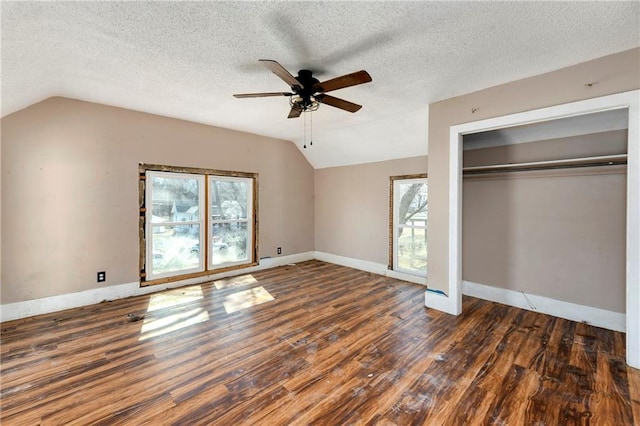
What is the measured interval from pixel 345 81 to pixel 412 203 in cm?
294

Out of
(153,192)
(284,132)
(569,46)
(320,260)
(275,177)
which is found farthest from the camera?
(320,260)

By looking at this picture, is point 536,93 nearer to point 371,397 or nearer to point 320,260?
point 371,397

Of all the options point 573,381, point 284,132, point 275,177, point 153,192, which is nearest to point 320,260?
point 275,177

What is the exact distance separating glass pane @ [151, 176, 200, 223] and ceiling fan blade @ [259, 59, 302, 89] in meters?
2.82

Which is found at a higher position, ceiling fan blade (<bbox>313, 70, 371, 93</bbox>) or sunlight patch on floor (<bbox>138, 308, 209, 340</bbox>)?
ceiling fan blade (<bbox>313, 70, 371, 93</bbox>)

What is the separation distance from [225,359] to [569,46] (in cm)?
380

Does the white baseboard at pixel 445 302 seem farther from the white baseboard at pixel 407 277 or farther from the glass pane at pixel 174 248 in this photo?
the glass pane at pixel 174 248

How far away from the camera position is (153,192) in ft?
12.8

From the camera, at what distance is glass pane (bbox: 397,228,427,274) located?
174 inches

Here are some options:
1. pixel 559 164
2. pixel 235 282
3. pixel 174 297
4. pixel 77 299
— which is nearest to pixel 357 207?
A: pixel 235 282

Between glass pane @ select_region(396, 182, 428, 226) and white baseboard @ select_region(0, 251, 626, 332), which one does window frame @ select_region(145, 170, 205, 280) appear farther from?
glass pane @ select_region(396, 182, 428, 226)

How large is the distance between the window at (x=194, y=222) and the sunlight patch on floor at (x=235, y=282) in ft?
0.86

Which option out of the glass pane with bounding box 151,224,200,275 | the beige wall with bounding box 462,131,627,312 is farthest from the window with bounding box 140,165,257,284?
the beige wall with bounding box 462,131,627,312

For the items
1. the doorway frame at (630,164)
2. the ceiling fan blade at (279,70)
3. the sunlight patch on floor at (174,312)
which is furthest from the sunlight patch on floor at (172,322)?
the doorway frame at (630,164)
